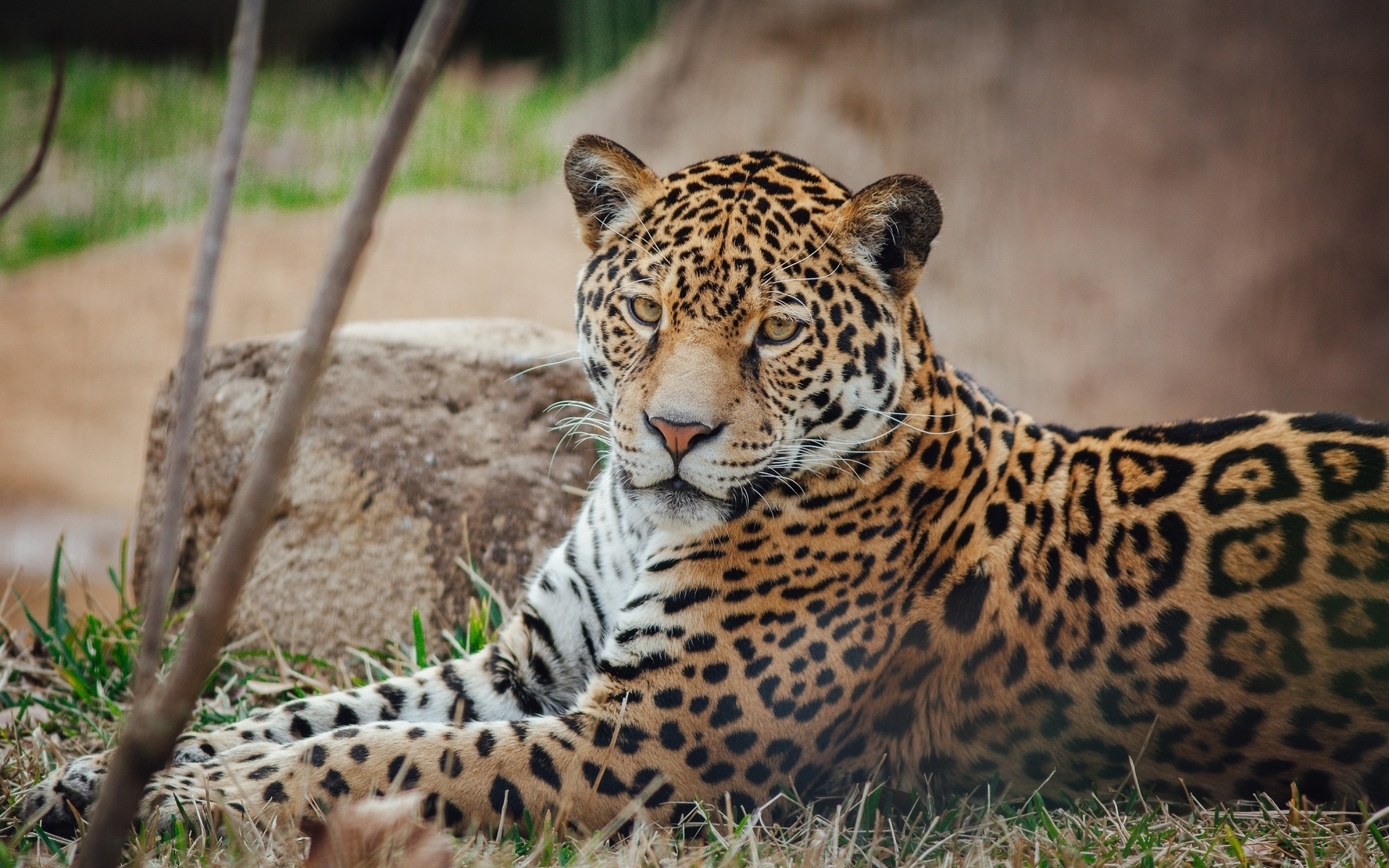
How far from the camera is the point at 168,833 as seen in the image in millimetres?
3525

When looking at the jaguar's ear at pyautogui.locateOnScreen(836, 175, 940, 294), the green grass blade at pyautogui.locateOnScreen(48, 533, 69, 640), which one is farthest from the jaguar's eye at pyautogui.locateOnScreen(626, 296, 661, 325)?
the green grass blade at pyautogui.locateOnScreen(48, 533, 69, 640)

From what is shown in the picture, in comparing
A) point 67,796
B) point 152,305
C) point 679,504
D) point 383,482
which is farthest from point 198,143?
point 679,504

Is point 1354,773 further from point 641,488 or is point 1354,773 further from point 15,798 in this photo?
point 15,798

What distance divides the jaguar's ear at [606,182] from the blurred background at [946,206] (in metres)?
7.50

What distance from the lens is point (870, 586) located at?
394 cm

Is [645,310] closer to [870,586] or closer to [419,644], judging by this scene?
[870,586]

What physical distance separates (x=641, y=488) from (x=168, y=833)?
1725 millimetres

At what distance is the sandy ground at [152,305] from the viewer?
11055 millimetres

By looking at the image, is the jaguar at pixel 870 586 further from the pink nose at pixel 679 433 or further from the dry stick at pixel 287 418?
the dry stick at pixel 287 418

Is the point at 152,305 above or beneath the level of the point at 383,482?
above

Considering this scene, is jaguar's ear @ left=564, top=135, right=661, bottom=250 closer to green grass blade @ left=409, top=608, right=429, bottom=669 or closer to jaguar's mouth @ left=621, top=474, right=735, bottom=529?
jaguar's mouth @ left=621, top=474, right=735, bottom=529

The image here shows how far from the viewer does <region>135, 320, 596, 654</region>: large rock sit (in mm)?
5691

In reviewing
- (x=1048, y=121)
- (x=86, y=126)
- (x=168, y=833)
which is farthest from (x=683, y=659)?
(x=86, y=126)

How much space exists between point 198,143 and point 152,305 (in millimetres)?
3483
